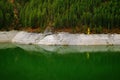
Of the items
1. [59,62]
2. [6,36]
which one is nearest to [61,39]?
[6,36]

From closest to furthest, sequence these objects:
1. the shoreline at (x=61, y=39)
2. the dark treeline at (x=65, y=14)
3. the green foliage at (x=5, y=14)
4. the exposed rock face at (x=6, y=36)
Answer: the shoreline at (x=61, y=39), the exposed rock face at (x=6, y=36), the dark treeline at (x=65, y=14), the green foliage at (x=5, y=14)

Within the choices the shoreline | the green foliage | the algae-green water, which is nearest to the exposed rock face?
the shoreline

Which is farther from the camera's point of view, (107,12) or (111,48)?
(107,12)

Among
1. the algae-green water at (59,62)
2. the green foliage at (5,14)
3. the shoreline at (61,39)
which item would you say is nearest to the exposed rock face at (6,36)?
the shoreline at (61,39)

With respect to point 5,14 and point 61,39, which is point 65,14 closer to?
point 61,39

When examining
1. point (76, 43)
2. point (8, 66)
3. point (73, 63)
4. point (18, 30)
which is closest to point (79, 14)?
point (76, 43)

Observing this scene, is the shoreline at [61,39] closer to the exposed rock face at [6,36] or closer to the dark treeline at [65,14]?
the exposed rock face at [6,36]

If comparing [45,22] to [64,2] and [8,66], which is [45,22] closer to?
[64,2]
